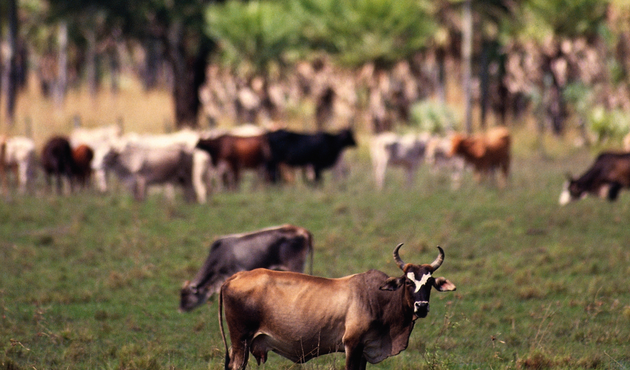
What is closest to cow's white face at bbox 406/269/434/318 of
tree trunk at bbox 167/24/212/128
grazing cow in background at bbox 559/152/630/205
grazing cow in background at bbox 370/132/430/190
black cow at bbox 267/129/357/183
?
grazing cow in background at bbox 559/152/630/205

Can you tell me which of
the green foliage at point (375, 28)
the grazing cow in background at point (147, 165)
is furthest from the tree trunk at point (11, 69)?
the grazing cow in background at point (147, 165)

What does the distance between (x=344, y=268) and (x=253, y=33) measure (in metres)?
26.5

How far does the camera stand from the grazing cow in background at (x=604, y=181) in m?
18.1

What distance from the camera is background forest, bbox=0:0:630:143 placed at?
116 ft

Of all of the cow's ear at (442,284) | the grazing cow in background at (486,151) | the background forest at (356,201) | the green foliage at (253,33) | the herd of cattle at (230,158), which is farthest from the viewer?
the green foliage at (253,33)

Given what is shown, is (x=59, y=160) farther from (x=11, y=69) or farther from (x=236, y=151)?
(x=11, y=69)

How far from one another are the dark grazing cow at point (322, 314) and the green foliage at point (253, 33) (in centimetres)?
2959

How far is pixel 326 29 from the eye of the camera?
40000 mm

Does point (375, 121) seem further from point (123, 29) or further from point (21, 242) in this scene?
point (21, 242)

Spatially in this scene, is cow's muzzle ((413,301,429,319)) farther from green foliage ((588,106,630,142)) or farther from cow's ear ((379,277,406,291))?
green foliage ((588,106,630,142))

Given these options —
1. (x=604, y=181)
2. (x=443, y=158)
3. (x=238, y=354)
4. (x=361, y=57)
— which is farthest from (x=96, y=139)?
(x=238, y=354)

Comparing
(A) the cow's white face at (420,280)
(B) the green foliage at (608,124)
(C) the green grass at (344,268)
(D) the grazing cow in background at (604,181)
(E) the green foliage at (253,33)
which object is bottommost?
(C) the green grass at (344,268)

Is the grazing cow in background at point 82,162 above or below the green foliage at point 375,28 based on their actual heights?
below

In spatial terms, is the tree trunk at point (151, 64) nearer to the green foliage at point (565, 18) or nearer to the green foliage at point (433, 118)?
the green foliage at point (433, 118)
